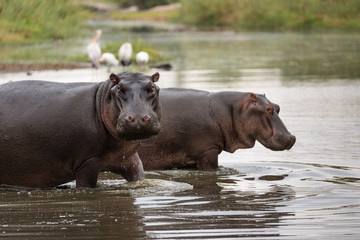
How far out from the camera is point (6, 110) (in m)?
6.62

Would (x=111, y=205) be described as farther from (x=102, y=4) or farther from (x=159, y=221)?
(x=102, y=4)

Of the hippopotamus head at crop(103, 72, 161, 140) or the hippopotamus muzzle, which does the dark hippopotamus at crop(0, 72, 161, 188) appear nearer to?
the hippopotamus head at crop(103, 72, 161, 140)

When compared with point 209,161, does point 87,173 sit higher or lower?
higher

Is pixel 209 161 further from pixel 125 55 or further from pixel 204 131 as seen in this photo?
pixel 125 55

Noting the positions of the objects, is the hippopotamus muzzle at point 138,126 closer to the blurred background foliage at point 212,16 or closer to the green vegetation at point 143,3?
the blurred background foliage at point 212,16

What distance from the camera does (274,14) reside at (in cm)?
4847

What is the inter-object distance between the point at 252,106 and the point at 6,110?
2442 millimetres

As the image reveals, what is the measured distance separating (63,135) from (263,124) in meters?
2.26

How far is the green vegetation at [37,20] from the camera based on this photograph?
2967 cm

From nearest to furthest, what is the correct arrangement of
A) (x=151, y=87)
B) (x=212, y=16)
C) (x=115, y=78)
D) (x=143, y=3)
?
1. (x=151, y=87)
2. (x=115, y=78)
3. (x=212, y=16)
4. (x=143, y=3)

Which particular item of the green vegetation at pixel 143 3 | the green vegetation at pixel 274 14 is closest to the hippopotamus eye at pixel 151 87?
the green vegetation at pixel 274 14

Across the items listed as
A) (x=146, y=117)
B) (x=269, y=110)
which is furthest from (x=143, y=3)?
(x=146, y=117)

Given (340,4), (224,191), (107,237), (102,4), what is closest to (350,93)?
(224,191)

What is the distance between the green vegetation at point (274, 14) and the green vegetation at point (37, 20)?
1377 centimetres
